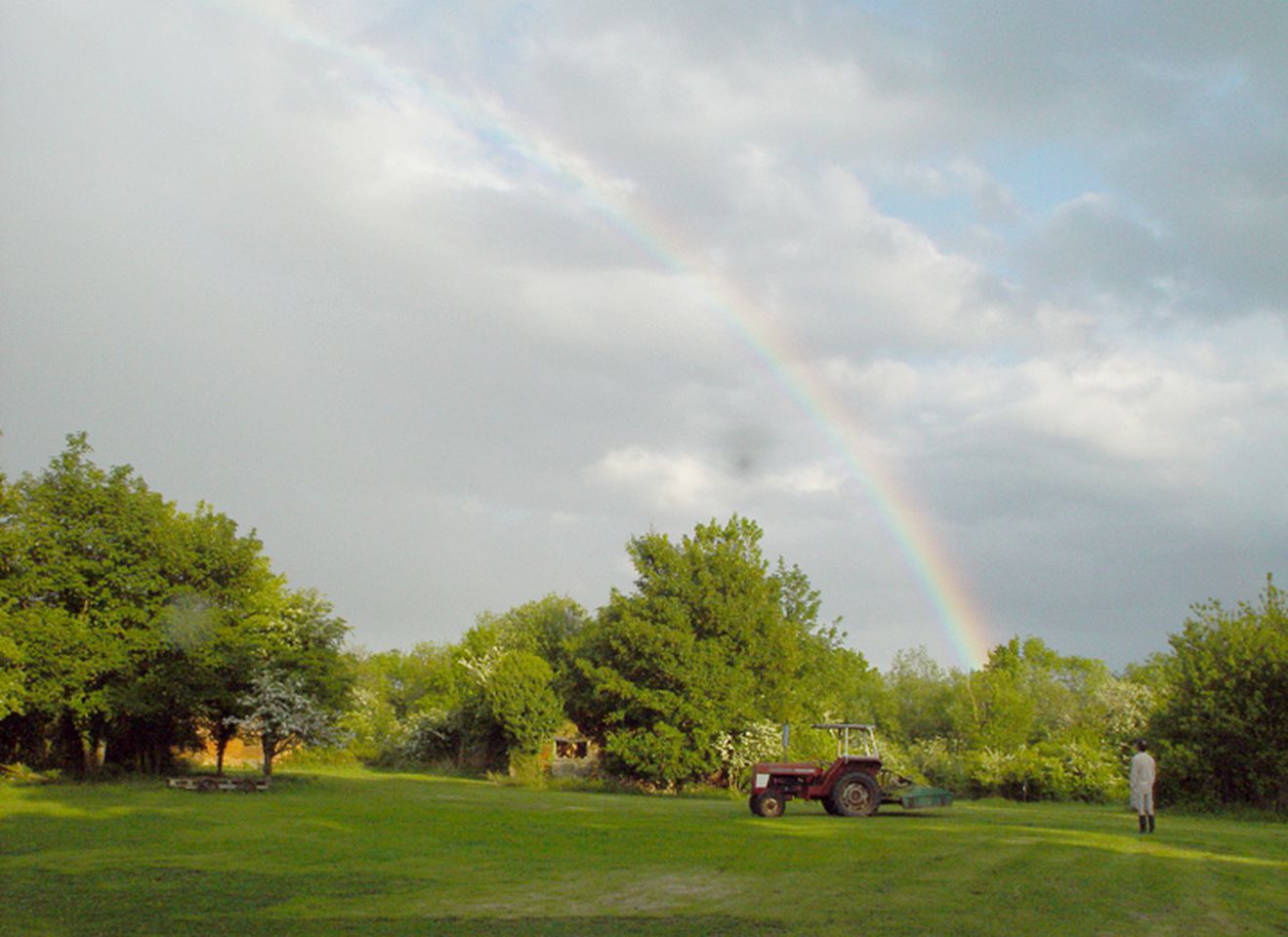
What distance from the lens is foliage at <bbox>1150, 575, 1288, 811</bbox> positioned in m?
25.4

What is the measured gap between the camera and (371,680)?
79.9 metres

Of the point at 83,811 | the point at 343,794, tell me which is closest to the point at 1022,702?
the point at 343,794

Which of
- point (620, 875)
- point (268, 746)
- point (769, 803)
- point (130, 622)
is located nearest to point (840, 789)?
point (769, 803)

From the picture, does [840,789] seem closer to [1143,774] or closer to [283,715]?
[1143,774]

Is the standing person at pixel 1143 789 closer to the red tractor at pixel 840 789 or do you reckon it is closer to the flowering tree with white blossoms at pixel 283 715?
the red tractor at pixel 840 789

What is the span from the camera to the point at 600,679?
40250 millimetres

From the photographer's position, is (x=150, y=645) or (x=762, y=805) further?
(x=150, y=645)

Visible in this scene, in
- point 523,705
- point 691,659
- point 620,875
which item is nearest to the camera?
point 620,875

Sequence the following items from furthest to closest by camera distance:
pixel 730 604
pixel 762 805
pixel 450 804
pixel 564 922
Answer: pixel 730 604, pixel 450 804, pixel 762 805, pixel 564 922

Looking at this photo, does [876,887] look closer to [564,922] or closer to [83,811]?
[564,922]

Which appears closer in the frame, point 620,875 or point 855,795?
point 620,875

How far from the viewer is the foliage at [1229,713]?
1001 inches

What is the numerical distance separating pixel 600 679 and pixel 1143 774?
24.1 meters

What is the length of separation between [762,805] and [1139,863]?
417 inches
